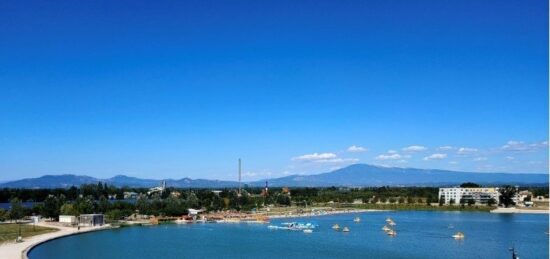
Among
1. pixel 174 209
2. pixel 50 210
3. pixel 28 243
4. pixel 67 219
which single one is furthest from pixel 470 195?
pixel 28 243

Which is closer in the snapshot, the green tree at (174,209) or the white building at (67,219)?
the white building at (67,219)

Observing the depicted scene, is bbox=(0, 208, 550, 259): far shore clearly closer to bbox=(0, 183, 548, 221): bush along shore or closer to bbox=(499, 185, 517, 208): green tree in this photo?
bbox=(0, 183, 548, 221): bush along shore

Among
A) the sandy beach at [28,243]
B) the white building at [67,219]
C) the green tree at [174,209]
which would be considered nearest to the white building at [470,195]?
the green tree at [174,209]

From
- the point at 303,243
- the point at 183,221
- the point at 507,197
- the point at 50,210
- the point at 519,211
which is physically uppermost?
the point at 507,197

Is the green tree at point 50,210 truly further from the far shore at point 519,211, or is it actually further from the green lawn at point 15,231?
the far shore at point 519,211

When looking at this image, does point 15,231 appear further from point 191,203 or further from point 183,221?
point 191,203

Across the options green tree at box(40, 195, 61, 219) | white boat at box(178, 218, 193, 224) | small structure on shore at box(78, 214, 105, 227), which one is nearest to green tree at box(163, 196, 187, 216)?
white boat at box(178, 218, 193, 224)

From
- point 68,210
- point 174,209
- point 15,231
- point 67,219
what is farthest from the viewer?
point 174,209

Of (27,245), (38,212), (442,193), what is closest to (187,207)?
(38,212)
